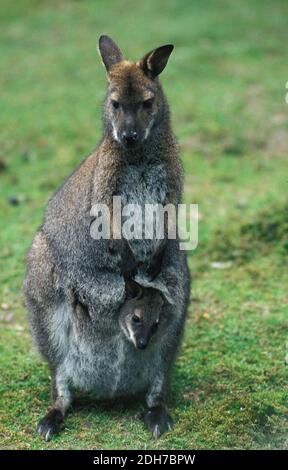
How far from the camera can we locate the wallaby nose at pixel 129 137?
4.48 meters

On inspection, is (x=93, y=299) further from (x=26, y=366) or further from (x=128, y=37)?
(x=128, y=37)

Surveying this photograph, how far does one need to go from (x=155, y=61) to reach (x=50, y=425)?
6.74 feet

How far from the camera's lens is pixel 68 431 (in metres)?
4.62

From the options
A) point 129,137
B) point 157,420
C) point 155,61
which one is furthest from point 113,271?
point 155,61

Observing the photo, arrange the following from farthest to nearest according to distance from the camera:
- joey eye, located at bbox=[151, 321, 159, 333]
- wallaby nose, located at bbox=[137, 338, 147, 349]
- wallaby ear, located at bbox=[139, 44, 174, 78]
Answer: wallaby ear, located at bbox=[139, 44, 174, 78]
joey eye, located at bbox=[151, 321, 159, 333]
wallaby nose, located at bbox=[137, 338, 147, 349]

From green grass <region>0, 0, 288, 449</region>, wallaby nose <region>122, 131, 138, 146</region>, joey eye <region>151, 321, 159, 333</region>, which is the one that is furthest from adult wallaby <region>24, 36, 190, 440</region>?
green grass <region>0, 0, 288, 449</region>

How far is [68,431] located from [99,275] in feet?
2.81

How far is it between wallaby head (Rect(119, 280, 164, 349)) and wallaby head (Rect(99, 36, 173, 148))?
2.59ft

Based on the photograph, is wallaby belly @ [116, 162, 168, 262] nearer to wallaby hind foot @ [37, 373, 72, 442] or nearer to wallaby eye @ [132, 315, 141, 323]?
wallaby eye @ [132, 315, 141, 323]

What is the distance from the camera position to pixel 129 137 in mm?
4484

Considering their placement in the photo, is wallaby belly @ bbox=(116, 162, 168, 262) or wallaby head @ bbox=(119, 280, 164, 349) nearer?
wallaby head @ bbox=(119, 280, 164, 349)

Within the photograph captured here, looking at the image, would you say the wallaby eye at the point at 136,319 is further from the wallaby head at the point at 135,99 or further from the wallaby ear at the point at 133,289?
the wallaby head at the point at 135,99

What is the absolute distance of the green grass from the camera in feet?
15.6

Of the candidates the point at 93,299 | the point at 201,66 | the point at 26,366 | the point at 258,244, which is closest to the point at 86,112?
the point at 201,66
